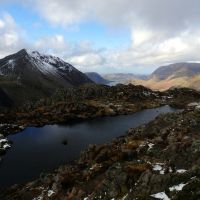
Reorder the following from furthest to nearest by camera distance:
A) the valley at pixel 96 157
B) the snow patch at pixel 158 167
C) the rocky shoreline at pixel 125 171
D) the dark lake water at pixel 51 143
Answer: the dark lake water at pixel 51 143 → the snow patch at pixel 158 167 → the valley at pixel 96 157 → the rocky shoreline at pixel 125 171

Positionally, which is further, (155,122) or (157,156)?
(155,122)

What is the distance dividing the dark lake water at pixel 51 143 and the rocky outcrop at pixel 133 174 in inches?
411

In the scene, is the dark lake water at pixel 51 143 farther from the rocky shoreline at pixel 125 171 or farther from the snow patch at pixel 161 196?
the snow patch at pixel 161 196

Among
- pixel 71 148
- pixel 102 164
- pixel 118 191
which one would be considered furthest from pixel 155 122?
pixel 118 191

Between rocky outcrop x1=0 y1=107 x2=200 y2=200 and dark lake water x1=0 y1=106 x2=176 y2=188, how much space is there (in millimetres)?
10446

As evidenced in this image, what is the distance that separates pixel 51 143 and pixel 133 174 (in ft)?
209

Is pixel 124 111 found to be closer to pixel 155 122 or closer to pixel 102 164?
pixel 155 122

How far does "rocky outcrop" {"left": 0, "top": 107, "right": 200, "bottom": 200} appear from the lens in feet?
149

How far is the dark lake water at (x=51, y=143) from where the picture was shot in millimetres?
86750

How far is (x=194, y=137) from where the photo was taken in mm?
77188

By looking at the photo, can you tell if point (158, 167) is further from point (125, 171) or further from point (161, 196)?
point (161, 196)

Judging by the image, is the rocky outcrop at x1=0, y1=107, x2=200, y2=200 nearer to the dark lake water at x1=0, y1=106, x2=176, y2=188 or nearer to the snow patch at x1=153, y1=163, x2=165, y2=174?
the snow patch at x1=153, y1=163, x2=165, y2=174

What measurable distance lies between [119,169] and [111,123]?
93995 mm

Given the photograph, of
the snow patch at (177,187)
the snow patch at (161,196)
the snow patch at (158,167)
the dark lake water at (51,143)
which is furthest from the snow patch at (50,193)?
the snow patch at (177,187)
